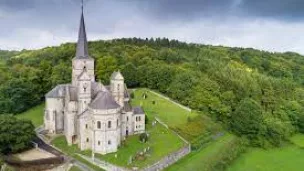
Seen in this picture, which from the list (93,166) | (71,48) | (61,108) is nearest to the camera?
(93,166)

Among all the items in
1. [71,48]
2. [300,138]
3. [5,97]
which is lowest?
[300,138]

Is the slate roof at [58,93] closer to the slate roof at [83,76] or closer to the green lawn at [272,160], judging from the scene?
the slate roof at [83,76]

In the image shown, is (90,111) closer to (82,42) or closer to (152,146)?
(152,146)

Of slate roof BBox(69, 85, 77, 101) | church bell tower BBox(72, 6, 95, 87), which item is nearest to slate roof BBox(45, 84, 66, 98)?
church bell tower BBox(72, 6, 95, 87)

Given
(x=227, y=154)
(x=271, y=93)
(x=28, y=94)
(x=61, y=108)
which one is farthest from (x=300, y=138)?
(x=28, y=94)

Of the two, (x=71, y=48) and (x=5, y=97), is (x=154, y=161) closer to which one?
(x=5, y=97)

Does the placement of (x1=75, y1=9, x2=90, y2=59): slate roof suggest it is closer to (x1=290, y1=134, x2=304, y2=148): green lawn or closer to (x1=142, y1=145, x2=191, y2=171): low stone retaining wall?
(x1=142, y1=145, x2=191, y2=171): low stone retaining wall
